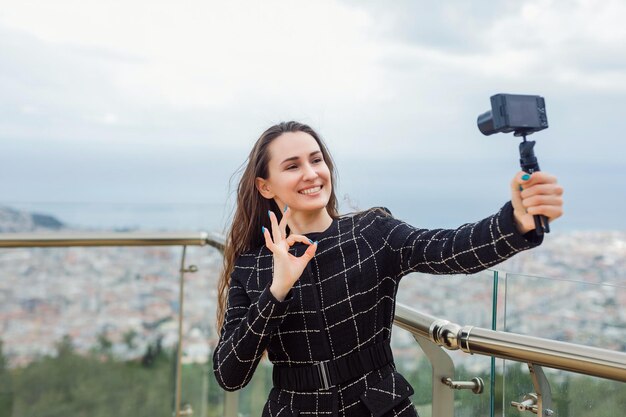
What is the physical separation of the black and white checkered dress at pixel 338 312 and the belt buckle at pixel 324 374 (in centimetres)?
1

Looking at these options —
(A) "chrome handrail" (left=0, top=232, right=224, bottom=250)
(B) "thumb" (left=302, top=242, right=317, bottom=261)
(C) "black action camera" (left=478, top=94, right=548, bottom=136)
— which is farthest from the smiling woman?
(A) "chrome handrail" (left=0, top=232, right=224, bottom=250)

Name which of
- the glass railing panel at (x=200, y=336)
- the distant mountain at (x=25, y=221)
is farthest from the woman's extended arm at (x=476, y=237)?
the distant mountain at (x=25, y=221)

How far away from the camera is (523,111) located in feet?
3.43

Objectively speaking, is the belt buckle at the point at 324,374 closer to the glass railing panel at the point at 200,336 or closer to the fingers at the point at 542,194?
the fingers at the point at 542,194

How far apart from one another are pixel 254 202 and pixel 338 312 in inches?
14.3

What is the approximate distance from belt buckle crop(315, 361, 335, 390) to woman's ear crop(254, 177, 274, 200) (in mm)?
407

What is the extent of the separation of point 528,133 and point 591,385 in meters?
0.47

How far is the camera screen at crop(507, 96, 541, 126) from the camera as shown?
1034 mm

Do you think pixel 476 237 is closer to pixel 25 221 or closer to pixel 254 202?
pixel 254 202

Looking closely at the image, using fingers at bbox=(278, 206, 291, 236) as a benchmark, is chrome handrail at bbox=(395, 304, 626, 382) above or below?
below

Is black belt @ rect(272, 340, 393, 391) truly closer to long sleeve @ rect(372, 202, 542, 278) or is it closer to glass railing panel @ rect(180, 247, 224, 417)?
long sleeve @ rect(372, 202, 542, 278)

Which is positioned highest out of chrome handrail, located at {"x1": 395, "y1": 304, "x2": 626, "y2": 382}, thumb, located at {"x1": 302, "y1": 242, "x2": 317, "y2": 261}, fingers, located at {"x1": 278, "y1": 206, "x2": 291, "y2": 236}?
fingers, located at {"x1": 278, "y1": 206, "x2": 291, "y2": 236}

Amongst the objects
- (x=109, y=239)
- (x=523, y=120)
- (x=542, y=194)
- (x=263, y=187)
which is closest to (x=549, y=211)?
(x=542, y=194)

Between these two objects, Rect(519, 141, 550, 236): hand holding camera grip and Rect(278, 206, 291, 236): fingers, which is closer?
Rect(519, 141, 550, 236): hand holding camera grip
